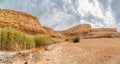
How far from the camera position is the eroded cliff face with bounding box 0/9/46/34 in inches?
1041

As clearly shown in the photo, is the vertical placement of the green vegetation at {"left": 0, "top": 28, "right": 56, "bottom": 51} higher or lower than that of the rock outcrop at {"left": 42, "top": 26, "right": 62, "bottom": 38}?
lower

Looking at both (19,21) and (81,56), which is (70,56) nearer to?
(81,56)

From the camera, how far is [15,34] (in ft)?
52.0

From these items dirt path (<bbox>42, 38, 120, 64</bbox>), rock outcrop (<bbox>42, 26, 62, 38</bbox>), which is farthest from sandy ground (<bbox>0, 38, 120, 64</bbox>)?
rock outcrop (<bbox>42, 26, 62, 38</bbox>)

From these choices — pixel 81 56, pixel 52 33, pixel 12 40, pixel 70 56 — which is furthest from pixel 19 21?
pixel 81 56

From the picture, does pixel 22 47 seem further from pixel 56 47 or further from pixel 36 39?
pixel 36 39

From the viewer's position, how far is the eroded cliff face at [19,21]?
1041 inches

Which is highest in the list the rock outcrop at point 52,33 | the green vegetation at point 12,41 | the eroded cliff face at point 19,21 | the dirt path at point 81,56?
the eroded cliff face at point 19,21

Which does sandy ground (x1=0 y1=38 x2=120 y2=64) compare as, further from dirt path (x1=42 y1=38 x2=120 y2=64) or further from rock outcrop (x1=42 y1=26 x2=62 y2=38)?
rock outcrop (x1=42 y1=26 x2=62 y2=38)

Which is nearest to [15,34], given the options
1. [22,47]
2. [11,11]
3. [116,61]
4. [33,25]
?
[22,47]

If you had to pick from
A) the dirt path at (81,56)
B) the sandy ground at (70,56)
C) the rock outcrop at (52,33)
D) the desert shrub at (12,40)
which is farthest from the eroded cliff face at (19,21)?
the sandy ground at (70,56)

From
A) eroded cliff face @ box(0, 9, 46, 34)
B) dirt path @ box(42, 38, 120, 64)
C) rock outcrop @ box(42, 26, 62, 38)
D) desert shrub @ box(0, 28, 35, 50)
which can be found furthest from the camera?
rock outcrop @ box(42, 26, 62, 38)

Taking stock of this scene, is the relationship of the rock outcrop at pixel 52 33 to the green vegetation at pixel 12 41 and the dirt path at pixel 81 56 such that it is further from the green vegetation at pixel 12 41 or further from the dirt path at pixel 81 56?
the dirt path at pixel 81 56

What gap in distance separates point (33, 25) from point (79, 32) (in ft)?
40.9
